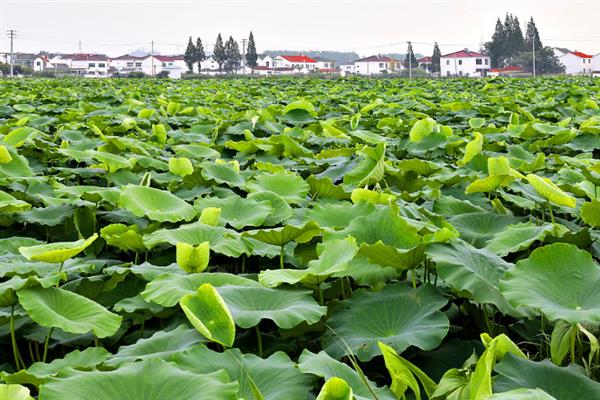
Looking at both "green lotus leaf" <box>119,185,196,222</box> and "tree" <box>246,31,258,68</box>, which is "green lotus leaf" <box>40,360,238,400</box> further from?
"tree" <box>246,31,258,68</box>

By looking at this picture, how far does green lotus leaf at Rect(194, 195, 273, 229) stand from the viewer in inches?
53.3

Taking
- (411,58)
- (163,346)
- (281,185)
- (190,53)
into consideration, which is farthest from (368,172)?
(411,58)

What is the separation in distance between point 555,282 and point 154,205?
899mm

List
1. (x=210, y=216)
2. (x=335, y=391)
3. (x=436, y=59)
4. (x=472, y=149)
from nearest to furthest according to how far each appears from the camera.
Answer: (x=335, y=391)
(x=210, y=216)
(x=472, y=149)
(x=436, y=59)

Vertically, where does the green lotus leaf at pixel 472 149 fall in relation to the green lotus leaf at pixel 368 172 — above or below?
above

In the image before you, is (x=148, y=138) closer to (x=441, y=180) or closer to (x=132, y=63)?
(x=441, y=180)

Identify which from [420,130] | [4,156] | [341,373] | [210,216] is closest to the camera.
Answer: [341,373]

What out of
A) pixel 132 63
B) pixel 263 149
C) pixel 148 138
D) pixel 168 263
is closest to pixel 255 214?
pixel 168 263

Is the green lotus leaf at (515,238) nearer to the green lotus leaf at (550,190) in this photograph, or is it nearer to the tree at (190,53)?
the green lotus leaf at (550,190)

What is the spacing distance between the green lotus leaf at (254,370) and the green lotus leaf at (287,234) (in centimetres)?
33

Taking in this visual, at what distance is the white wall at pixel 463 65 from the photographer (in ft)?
204

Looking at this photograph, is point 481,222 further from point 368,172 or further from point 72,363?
point 72,363

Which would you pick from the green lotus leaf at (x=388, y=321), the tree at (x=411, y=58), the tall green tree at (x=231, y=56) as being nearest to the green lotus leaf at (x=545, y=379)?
the green lotus leaf at (x=388, y=321)

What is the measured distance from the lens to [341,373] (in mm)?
796
